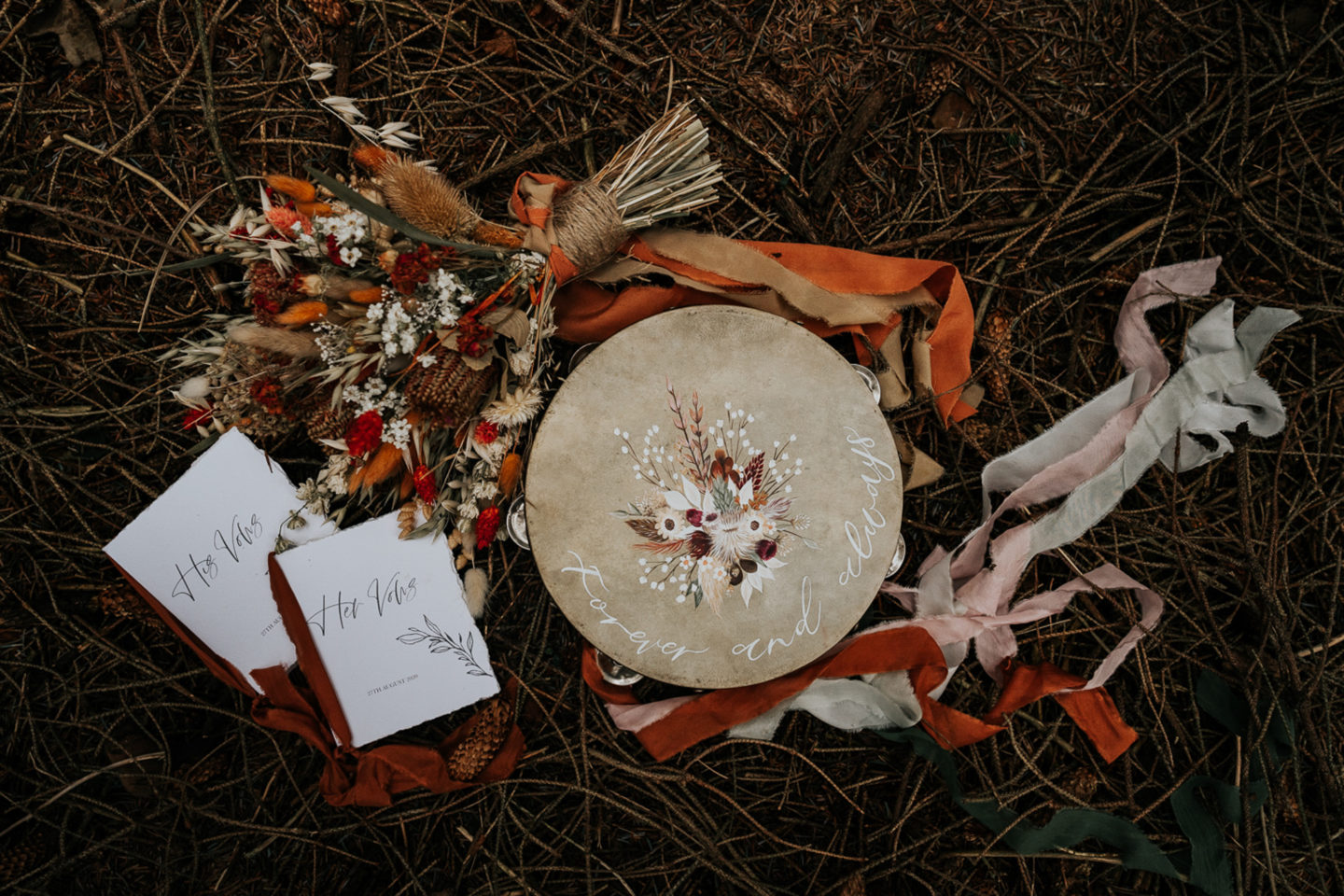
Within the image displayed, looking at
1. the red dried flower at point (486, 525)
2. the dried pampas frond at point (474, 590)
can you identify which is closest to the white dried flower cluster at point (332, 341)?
the red dried flower at point (486, 525)

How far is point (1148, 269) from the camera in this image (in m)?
1.99

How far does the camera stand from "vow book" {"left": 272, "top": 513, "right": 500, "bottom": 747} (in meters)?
1.89

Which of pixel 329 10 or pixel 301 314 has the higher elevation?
pixel 329 10

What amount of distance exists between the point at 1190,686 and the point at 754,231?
6.15 feet

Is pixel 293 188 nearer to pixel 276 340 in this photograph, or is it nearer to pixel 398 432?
pixel 276 340

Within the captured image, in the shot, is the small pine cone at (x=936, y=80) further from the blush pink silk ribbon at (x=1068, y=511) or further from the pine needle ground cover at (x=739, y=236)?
the blush pink silk ribbon at (x=1068, y=511)

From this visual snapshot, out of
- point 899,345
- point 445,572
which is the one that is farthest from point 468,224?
point 899,345

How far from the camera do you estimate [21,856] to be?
195 centimetres

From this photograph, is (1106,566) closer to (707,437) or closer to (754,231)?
(707,437)

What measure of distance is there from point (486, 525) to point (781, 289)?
997 millimetres

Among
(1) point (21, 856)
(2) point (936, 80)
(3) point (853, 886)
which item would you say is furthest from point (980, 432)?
(1) point (21, 856)

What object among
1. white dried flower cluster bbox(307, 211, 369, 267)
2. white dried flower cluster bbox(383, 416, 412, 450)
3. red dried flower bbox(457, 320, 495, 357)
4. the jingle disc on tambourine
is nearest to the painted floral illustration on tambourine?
the jingle disc on tambourine

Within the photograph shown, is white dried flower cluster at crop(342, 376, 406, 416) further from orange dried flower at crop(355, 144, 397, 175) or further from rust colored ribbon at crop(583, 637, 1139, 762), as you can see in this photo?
rust colored ribbon at crop(583, 637, 1139, 762)

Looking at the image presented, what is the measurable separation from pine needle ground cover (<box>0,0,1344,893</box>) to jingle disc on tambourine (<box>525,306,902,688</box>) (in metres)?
0.39
